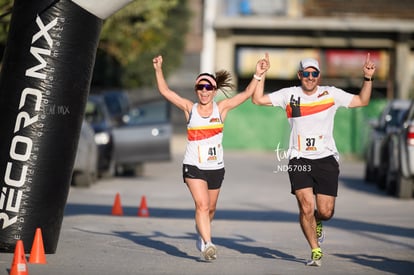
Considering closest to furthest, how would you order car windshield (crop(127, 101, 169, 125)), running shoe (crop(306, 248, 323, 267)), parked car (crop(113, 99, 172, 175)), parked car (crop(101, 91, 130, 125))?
1. running shoe (crop(306, 248, 323, 267))
2. parked car (crop(113, 99, 172, 175))
3. car windshield (crop(127, 101, 169, 125))
4. parked car (crop(101, 91, 130, 125))

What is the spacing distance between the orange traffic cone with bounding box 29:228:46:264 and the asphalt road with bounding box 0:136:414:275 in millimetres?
94

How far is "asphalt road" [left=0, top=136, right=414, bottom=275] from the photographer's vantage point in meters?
11.2

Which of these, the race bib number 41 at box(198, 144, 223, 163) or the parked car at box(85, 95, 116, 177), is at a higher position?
the parked car at box(85, 95, 116, 177)

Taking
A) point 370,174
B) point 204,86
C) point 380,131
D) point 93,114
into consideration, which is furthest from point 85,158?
point 204,86

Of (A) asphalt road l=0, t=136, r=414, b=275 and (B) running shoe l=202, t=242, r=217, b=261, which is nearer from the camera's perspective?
(A) asphalt road l=0, t=136, r=414, b=275

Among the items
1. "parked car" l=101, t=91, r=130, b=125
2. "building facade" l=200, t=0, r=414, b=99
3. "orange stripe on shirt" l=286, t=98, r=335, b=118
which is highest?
"building facade" l=200, t=0, r=414, b=99

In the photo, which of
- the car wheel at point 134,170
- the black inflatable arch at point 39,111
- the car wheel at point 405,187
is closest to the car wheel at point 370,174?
the car wheel at point 405,187

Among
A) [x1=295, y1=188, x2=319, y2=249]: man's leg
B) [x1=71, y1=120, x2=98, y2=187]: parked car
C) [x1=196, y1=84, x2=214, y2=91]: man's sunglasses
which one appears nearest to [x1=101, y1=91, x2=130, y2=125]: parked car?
[x1=71, y1=120, x2=98, y2=187]: parked car

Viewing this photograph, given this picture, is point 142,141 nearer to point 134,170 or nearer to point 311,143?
point 134,170

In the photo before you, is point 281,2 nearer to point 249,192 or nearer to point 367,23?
point 367,23

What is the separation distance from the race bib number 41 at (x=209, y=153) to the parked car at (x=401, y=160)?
973cm

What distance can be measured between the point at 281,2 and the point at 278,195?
2636cm

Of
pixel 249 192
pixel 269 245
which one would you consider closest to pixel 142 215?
pixel 269 245

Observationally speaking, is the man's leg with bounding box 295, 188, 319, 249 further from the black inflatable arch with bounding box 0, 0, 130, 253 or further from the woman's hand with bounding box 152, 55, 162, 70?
the black inflatable arch with bounding box 0, 0, 130, 253
